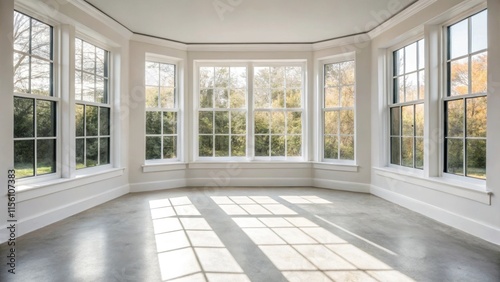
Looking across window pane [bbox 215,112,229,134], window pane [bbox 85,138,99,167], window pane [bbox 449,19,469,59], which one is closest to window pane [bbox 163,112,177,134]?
window pane [bbox 215,112,229,134]

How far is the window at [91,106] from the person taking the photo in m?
4.46

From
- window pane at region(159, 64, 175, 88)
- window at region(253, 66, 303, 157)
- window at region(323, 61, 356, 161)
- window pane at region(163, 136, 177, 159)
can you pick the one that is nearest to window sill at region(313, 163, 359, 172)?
window at region(323, 61, 356, 161)

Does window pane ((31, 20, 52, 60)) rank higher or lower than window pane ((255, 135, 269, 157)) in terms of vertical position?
higher

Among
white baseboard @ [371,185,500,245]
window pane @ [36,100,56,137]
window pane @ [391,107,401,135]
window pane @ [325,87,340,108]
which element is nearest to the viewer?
white baseboard @ [371,185,500,245]

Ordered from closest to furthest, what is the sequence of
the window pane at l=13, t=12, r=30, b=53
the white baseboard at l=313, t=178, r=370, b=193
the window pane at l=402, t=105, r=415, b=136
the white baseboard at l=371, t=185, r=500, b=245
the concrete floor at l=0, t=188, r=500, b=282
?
the concrete floor at l=0, t=188, r=500, b=282, the white baseboard at l=371, t=185, r=500, b=245, the window pane at l=13, t=12, r=30, b=53, the window pane at l=402, t=105, r=415, b=136, the white baseboard at l=313, t=178, r=370, b=193

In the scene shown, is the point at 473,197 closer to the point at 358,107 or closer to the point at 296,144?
the point at 358,107

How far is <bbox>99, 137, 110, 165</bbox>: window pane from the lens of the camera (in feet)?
16.4

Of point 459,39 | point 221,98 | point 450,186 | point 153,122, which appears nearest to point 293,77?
point 221,98

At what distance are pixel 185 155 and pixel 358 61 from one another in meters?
3.70

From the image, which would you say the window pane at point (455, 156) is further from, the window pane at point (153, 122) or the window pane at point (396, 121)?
the window pane at point (153, 122)

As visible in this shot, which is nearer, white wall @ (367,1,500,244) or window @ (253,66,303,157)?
white wall @ (367,1,500,244)

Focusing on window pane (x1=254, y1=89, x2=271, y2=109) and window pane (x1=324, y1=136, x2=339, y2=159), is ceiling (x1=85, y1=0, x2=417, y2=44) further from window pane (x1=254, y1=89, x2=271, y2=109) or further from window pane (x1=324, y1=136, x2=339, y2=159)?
window pane (x1=324, y1=136, x2=339, y2=159)

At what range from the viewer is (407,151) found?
15.6ft

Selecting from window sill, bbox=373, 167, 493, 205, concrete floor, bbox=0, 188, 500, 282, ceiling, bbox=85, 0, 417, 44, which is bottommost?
concrete floor, bbox=0, 188, 500, 282
